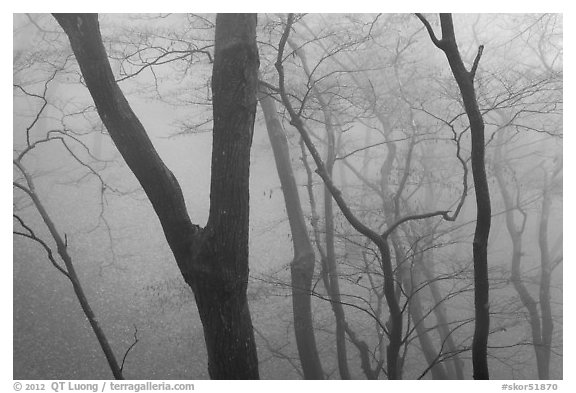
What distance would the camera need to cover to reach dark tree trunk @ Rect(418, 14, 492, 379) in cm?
157

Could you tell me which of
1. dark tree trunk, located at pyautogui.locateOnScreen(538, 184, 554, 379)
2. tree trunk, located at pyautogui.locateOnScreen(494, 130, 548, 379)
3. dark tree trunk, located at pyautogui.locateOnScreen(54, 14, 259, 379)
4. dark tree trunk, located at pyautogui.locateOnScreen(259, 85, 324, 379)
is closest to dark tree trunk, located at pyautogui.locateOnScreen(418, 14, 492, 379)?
dark tree trunk, located at pyautogui.locateOnScreen(54, 14, 259, 379)

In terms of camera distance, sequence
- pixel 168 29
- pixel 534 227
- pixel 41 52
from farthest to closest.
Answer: pixel 534 227
pixel 41 52
pixel 168 29

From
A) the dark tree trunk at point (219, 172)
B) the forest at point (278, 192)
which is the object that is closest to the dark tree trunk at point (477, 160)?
the forest at point (278, 192)

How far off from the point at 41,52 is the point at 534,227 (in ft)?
25.9

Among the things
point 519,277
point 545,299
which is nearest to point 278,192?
point 519,277

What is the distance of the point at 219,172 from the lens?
59.4 inches

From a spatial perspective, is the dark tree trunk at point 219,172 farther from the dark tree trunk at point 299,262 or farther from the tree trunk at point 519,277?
the tree trunk at point 519,277

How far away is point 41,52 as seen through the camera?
328 cm

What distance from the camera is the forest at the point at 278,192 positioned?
154cm

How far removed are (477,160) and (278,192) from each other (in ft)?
20.3
